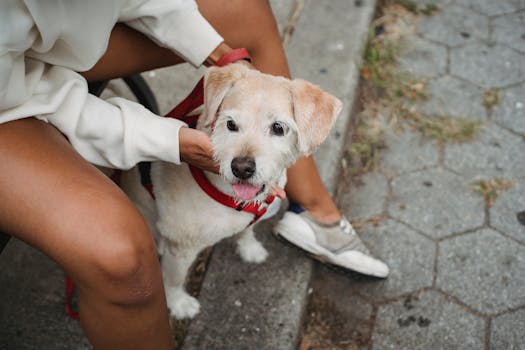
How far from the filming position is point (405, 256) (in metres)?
2.54

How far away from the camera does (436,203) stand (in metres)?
2.77

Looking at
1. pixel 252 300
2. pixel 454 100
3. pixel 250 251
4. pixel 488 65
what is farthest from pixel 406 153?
pixel 252 300

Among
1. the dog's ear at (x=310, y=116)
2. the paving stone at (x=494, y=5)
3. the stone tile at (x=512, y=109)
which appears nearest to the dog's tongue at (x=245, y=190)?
the dog's ear at (x=310, y=116)

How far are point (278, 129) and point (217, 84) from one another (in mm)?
263

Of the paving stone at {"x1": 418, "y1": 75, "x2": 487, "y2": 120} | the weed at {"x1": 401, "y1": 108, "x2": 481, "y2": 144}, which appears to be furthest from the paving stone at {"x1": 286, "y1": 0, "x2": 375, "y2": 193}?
the paving stone at {"x1": 418, "y1": 75, "x2": 487, "y2": 120}

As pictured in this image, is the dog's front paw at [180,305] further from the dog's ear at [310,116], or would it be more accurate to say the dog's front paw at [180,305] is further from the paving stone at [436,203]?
the paving stone at [436,203]

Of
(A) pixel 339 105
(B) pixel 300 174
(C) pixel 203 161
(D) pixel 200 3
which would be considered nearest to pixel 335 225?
(B) pixel 300 174

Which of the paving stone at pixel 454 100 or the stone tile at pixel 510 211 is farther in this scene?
the paving stone at pixel 454 100

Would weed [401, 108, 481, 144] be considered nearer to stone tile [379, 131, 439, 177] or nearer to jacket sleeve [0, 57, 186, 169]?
stone tile [379, 131, 439, 177]

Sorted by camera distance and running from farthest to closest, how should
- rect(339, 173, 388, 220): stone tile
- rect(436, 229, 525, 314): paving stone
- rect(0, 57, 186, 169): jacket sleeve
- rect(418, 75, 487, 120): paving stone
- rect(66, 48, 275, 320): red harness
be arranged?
rect(418, 75, 487, 120): paving stone
rect(339, 173, 388, 220): stone tile
rect(436, 229, 525, 314): paving stone
rect(66, 48, 275, 320): red harness
rect(0, 57, 186, 169): jacket sleeve

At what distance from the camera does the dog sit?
168cm

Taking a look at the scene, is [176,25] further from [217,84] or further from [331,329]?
[331,329]

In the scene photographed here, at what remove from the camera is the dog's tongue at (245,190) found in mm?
1701

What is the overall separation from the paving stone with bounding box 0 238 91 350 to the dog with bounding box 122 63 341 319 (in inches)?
22.1
